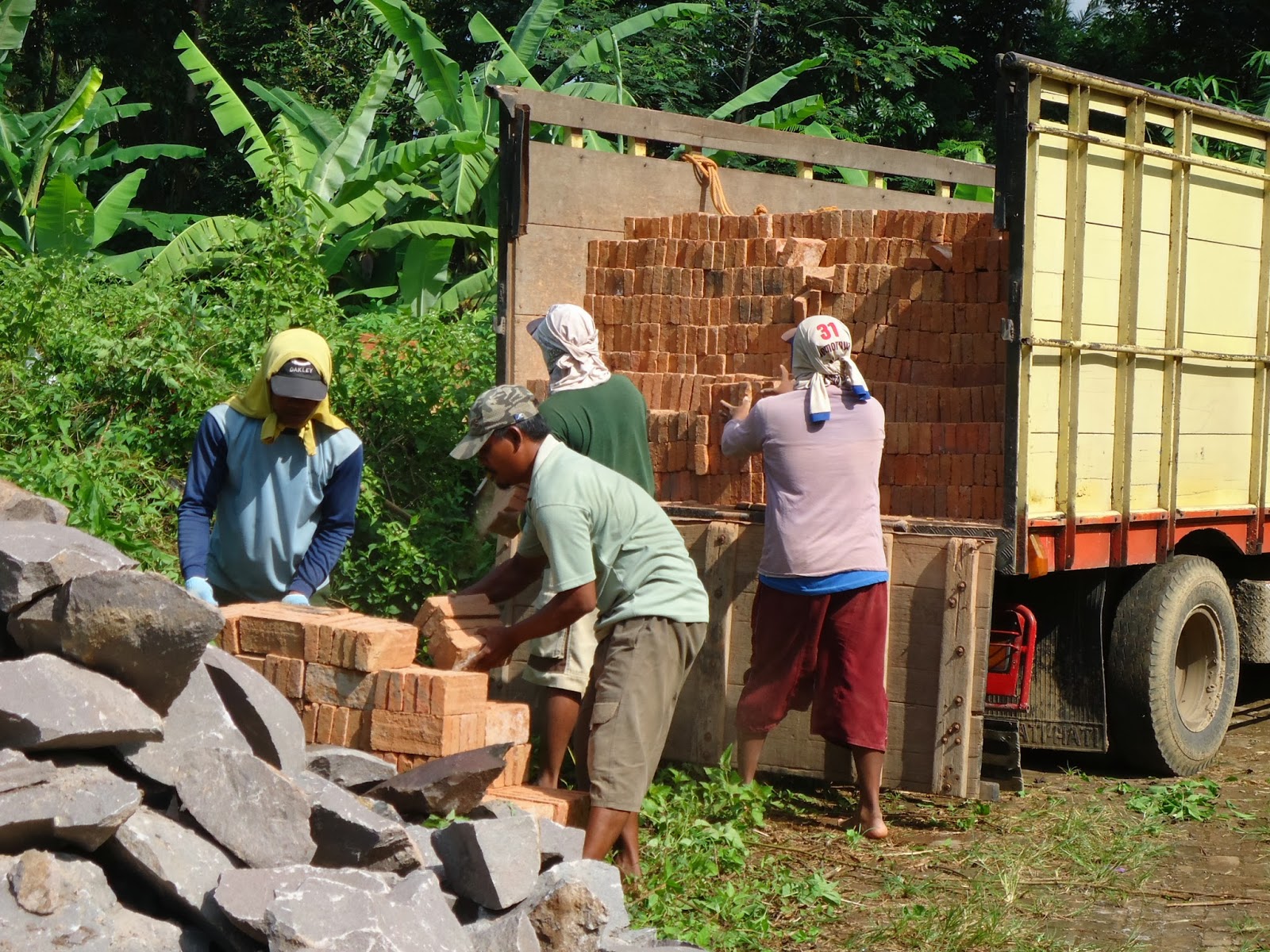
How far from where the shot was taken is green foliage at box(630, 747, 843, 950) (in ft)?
14.4

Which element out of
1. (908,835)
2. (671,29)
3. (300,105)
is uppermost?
(671,29)

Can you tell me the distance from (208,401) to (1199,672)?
17.5 ft

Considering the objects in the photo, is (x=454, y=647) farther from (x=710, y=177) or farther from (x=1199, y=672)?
(x=1199, y=672)

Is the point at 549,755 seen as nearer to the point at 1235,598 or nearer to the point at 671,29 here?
the point at 1235,598

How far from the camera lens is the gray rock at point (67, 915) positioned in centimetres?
318

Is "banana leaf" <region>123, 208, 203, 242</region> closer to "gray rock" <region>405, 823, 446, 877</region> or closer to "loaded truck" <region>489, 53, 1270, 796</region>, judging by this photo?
"loaded truck" <region>489, 53, 1270, 796</region>

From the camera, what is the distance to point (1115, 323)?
6.10 m

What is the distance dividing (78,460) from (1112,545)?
5138 millimetres

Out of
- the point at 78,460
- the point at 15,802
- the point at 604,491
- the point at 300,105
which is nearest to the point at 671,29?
the point at 300,105

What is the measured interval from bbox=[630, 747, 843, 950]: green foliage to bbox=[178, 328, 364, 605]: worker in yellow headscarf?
152cm

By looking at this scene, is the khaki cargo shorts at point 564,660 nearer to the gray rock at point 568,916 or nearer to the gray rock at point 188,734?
the gray rock at point 188,734

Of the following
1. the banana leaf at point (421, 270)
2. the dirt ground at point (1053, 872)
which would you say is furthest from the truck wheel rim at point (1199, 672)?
the banana leaf at point (421, 270)

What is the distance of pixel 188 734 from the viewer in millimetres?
3828

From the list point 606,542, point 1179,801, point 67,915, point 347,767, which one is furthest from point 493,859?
point 1179,801
